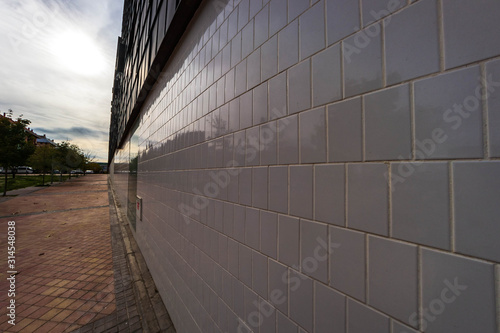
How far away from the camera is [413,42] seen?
0.82m

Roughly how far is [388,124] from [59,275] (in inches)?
252

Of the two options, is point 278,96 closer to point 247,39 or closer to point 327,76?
point 327,76

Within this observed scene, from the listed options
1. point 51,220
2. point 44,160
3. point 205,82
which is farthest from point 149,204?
point 44,160

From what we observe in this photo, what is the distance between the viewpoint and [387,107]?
0.88m

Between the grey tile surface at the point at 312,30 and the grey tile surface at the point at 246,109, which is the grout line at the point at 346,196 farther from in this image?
the grey tile surface at the point at 246,109

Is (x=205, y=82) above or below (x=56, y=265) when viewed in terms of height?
above

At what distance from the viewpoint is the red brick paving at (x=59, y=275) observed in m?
3.43

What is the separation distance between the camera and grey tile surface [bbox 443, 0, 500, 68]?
659 millimetres

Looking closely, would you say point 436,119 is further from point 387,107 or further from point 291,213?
point 291,213

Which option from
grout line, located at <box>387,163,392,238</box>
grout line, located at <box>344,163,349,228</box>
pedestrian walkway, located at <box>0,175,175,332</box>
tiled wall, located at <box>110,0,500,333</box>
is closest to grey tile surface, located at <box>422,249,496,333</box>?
tiled wall, located at <box>110,0,500,333</box>

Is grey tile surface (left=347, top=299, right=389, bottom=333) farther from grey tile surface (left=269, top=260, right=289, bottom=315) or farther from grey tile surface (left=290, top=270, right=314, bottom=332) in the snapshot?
grey tile surface (left=269, top=260, right=289, bottom=315)

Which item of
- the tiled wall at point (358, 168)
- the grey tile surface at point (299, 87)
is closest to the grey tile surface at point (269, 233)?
the tiled wall at point (358, 168)

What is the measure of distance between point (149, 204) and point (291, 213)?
4361 millimetres

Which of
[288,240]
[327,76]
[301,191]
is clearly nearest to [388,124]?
[327,76]
